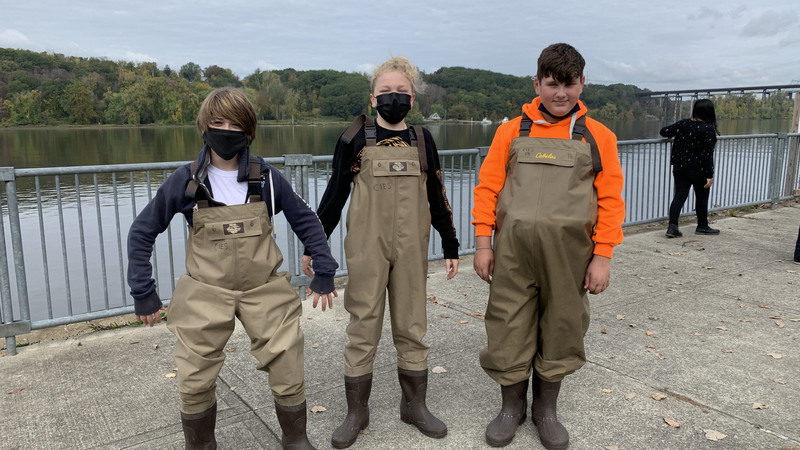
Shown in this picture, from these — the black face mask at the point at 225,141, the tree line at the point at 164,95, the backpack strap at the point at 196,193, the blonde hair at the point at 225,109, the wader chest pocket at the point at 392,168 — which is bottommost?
the backpack strap at the point at 196,193

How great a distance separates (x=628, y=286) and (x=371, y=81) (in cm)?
378

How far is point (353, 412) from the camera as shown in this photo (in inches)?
111

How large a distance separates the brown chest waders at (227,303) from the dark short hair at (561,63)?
136 centimetres

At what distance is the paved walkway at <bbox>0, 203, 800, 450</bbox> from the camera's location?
283 cm

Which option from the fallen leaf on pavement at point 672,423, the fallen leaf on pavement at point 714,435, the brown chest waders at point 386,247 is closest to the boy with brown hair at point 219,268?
the brown chest waders at point 386,247

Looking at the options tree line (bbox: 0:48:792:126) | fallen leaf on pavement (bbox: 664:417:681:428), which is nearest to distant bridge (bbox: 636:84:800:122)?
tree line (bbox: 0:48:792:126)

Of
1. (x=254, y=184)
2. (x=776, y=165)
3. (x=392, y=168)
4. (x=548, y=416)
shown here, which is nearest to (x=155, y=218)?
(x=254, y=184)

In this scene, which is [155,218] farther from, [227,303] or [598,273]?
[598,273]

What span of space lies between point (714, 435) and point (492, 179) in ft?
5.45

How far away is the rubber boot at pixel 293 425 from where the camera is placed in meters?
2.50

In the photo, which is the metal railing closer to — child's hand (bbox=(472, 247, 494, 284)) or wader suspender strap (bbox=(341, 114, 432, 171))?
wader suspender strap (bbox=(341, 114, 432, 171))

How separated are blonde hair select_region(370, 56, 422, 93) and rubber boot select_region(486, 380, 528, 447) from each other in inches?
60.3

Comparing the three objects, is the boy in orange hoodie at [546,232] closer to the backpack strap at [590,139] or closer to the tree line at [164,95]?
the backpack strap at [590,139]

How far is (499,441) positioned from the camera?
2730mm
